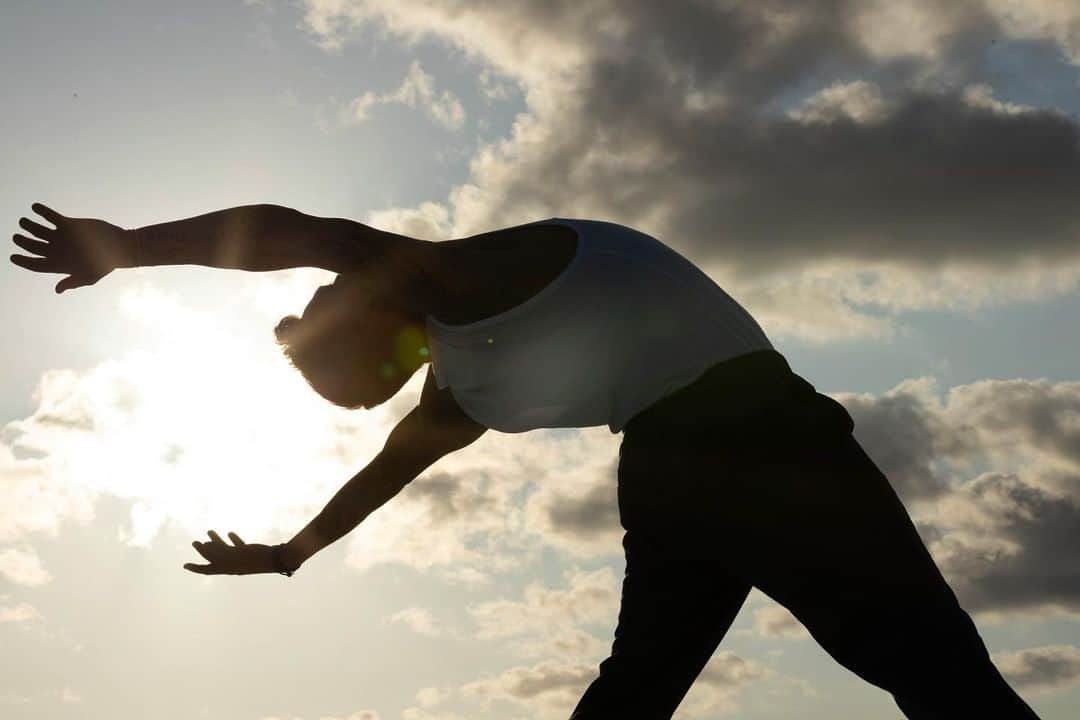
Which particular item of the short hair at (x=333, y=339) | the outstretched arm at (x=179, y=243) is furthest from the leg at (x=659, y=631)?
the outstretched arm at (x=179, y=243)

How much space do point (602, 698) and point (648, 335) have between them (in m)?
1.37

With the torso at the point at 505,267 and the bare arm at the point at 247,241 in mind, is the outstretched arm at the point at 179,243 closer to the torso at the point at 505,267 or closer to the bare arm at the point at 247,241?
the bare arm at the point at 247,241

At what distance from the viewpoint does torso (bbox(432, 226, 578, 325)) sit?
3.63 m

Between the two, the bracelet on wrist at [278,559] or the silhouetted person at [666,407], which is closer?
the silhouetted person at [666,407]

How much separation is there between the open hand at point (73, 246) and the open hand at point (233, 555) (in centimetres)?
180

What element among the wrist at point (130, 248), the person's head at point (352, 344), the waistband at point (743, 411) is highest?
the person's head at point (352, 344)

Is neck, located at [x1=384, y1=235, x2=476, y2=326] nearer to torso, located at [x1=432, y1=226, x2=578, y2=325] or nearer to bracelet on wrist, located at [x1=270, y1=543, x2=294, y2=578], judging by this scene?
torso, located at [x1=432, y1=226, x2=578, y2=325]

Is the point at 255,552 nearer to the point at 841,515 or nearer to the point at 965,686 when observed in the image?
the point at 841,515

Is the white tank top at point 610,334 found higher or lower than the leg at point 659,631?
higher

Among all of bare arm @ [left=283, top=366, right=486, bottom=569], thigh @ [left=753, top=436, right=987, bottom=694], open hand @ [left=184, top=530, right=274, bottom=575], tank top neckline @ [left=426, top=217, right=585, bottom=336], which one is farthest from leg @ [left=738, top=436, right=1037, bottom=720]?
open hand @ [left=184, top=530, right=274, bottom=575]

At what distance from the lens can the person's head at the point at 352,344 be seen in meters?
4.35

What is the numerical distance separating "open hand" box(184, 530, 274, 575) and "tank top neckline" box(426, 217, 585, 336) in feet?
5.88

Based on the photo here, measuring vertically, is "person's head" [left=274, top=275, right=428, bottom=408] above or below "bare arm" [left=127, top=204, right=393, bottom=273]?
above

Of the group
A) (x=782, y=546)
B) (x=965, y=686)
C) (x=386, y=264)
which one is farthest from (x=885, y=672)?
(x=386, y=264)
